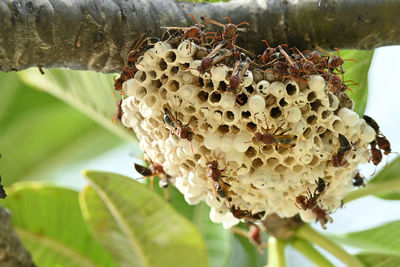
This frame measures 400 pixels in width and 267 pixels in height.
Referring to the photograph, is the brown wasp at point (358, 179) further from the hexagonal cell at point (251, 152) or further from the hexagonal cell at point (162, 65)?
the hexagonal cell at point (162, 65)

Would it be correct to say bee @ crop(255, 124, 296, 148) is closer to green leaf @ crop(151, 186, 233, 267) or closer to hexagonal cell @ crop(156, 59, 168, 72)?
hexagonal cell @ crop(156, 59, 168, 72)

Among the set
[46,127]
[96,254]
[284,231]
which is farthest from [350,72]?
[46,127]

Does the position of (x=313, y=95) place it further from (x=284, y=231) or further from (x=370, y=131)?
(x=284, y=231)

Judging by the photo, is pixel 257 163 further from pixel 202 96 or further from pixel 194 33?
pixel 194 33

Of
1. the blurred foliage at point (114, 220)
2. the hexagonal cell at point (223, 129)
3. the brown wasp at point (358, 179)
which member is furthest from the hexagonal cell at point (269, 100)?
the blurred foliage at point (114, 220)

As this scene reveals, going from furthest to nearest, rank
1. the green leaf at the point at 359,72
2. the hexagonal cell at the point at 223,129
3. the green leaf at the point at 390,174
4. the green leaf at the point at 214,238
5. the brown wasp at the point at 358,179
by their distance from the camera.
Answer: the green leaf at the point at 214,238 → the green leaf at the point at 390,174 → the green leaf at the point at 359,72 → the brown wasp at the point at 358,179 → the hexagonal cell at the point at 223,129

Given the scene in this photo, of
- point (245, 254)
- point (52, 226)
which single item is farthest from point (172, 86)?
point (245, 254)
